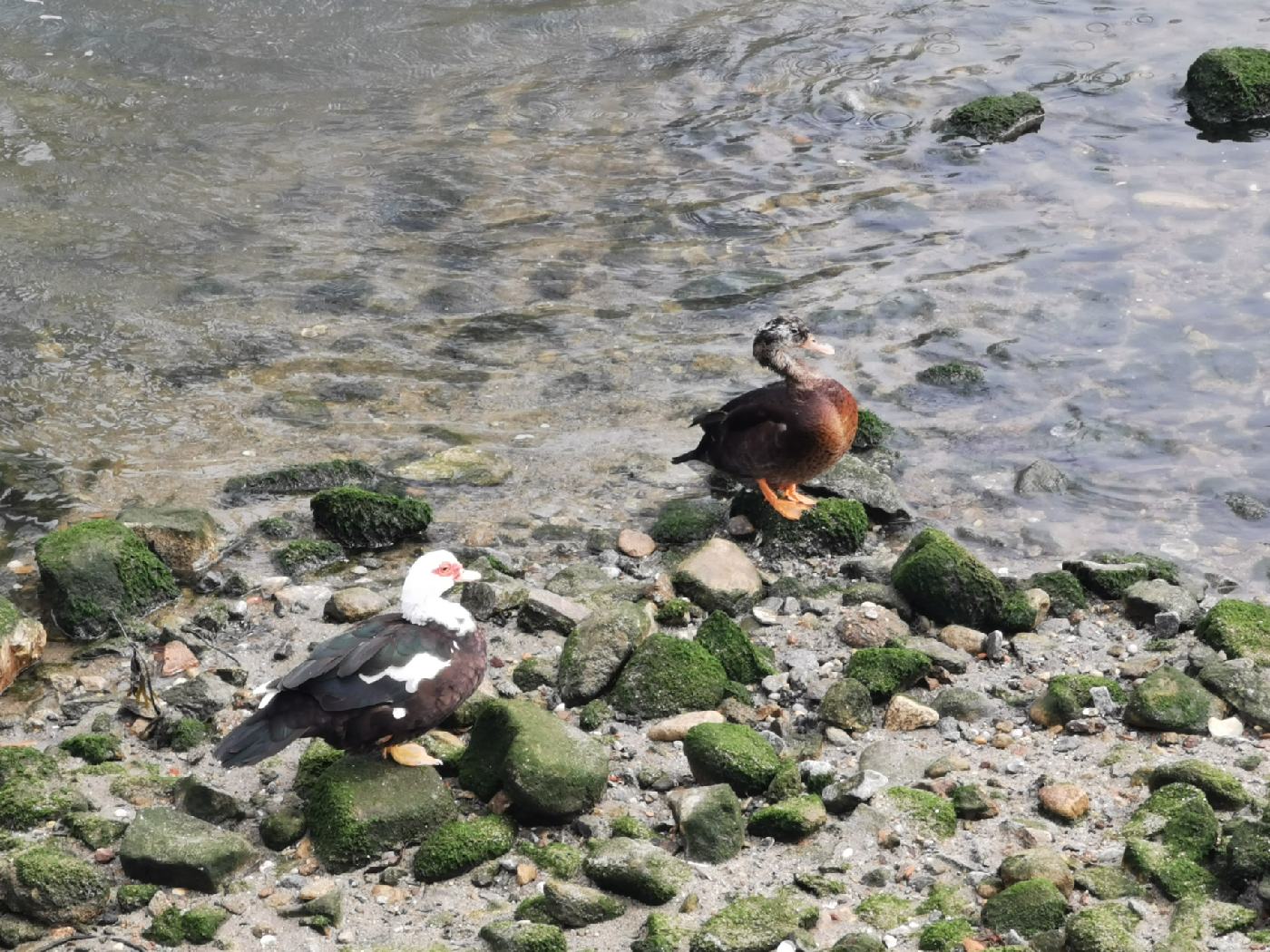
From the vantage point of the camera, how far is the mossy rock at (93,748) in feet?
20.6

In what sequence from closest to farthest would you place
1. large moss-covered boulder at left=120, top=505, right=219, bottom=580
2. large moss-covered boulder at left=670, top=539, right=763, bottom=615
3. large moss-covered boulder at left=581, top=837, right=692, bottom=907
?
large moss-covered boulder at left=581, top=837, right=692, bottom=907
large moss-covered boulder at left=670, top=539, right=763, bottom=615
large moss-covered boulder at left=120, top=505, right=219, bottom=580

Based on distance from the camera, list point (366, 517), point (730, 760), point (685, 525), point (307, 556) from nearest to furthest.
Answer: point (730, 760), point (307, 556), point (366, 517), point (685, 525)

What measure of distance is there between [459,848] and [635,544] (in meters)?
3.36

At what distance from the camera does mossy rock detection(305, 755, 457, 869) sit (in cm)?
561

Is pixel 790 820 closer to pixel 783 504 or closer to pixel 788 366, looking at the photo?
pixel 783 504

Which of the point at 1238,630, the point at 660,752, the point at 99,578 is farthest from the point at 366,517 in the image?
the point at 1238,630

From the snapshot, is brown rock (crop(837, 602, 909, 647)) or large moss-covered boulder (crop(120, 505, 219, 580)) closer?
brown rock (crop(837, 602, 909, 647))

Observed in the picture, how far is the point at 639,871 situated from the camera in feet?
17.4

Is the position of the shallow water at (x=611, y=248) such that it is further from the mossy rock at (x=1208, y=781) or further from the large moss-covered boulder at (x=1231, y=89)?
the mossy rock at (x=1208, y=781)

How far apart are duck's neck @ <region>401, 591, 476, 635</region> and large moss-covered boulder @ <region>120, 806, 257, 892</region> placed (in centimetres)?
120

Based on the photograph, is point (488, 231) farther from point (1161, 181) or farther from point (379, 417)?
point (1161, 181)

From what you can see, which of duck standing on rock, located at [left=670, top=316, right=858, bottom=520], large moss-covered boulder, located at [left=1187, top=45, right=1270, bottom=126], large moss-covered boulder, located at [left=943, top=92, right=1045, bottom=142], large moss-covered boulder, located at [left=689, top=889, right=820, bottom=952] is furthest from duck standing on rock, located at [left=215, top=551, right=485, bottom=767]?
large moss-covered boulder, located at [left=1187, top=45, right=1270, bottom=126]

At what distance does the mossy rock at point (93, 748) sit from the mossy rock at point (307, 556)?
2.04m

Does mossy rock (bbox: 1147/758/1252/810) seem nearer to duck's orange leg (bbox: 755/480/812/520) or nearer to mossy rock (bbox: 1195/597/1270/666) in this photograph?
mossy rock (bbox: 1195/597/1270/666)
